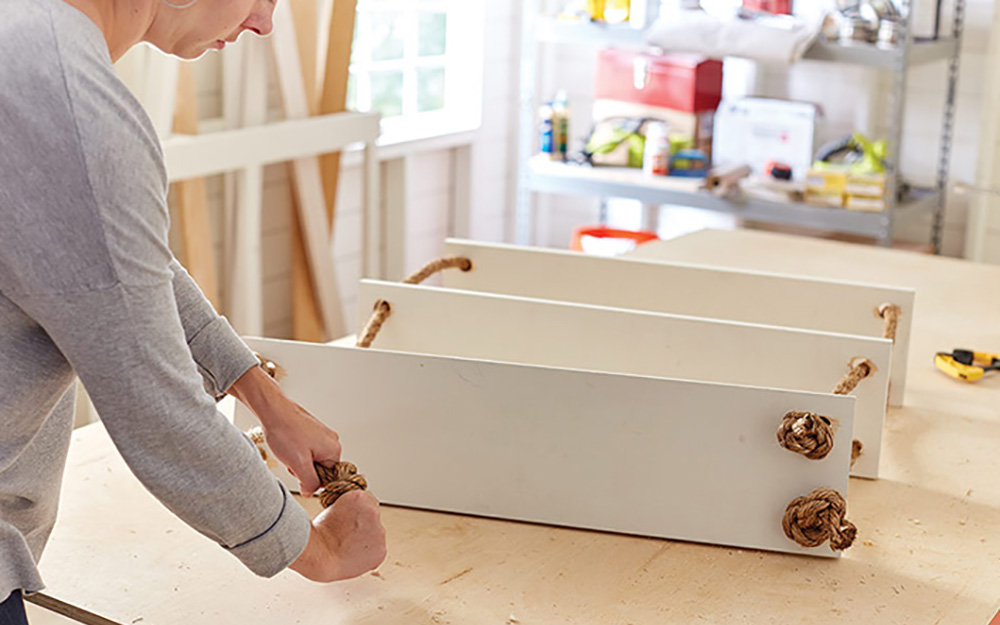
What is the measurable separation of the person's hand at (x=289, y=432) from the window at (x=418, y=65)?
3.06 meters

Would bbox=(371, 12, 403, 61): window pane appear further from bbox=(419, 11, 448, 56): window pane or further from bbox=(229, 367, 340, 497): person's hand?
bbox=(229, 367, 340, 497): person's hand

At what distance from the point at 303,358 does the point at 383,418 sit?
11 centimetres

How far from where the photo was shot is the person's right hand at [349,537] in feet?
3.21

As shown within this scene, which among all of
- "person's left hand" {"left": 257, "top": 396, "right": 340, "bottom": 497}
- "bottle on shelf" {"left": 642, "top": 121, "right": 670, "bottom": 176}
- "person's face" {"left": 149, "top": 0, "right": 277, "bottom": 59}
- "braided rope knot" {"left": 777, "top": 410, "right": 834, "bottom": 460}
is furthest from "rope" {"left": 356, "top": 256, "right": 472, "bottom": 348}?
"bottle on shelf" {"left": 642, "top": 121, "right": 670, "bottom": 176}

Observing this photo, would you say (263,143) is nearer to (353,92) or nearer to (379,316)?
(353,92)

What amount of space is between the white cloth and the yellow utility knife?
198 centimetres

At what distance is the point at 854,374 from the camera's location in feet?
4.34

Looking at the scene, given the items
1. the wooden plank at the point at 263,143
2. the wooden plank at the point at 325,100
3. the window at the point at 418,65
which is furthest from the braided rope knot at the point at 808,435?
the window at the point at 418,65

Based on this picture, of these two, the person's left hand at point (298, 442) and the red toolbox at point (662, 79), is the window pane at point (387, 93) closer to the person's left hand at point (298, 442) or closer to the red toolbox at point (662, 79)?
the red toolbox at point (662, 79)

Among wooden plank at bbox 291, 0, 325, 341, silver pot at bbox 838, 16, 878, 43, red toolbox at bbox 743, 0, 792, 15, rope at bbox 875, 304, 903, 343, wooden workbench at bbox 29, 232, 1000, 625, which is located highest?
red toolbox at bbox 743, 0, 792, 15

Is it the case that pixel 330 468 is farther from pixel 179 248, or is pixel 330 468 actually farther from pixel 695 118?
pixel 695 118

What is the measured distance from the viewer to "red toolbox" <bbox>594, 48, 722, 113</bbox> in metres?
4.02

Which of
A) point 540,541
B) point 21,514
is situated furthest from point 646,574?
point 21,514

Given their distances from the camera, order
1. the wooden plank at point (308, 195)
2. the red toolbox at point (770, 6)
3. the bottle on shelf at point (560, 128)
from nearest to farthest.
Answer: the wooden plank at point (308, 195)
the red toolbox at point (770, 6)
the bottle on shelf at point (560, 128)
